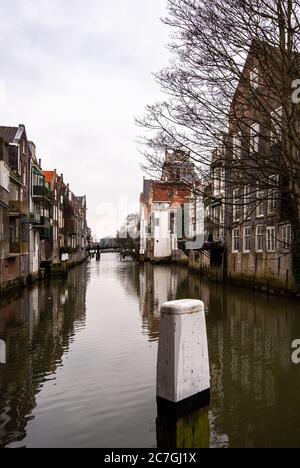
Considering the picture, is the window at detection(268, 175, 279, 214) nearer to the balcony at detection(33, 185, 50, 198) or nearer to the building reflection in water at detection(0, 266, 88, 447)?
the building reflection in water at detection(0, 266, 88, 447)

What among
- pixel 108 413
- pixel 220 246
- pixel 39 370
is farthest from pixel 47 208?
pixel 108 413

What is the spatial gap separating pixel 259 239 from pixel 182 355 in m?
22.2

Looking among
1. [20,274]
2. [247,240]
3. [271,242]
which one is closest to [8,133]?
[20,274]

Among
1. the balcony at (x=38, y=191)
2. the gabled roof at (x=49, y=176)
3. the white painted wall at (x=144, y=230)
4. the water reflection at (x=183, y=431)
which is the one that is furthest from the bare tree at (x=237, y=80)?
the white painted wall at (x=144, y=230)

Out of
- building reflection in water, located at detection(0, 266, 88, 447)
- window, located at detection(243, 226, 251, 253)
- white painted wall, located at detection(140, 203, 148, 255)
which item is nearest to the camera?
building reflection in water, located at detection(0, 266, 88, 447)

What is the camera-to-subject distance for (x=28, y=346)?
11.0 m

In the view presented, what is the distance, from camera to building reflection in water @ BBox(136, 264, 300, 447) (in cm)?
551

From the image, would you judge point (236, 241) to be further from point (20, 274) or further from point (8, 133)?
point (8, 133)

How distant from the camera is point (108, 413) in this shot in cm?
623

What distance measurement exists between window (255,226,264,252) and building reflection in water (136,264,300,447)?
855 centimetres

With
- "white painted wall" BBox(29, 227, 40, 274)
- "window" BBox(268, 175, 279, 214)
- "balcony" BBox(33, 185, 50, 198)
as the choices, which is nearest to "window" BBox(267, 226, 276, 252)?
"window" BBox(268, 175, 279, 214)
